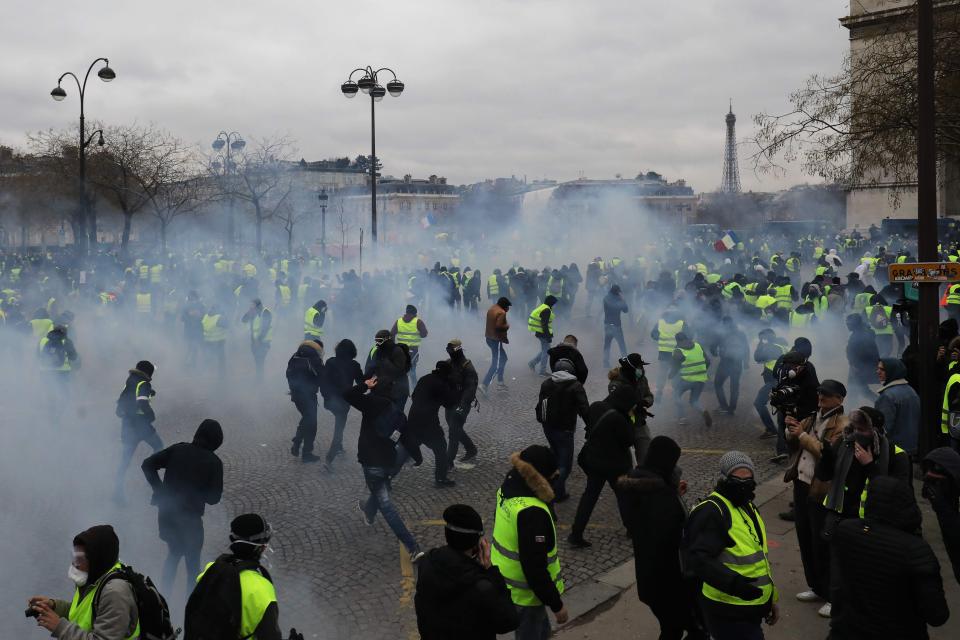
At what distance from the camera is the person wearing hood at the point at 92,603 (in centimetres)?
292

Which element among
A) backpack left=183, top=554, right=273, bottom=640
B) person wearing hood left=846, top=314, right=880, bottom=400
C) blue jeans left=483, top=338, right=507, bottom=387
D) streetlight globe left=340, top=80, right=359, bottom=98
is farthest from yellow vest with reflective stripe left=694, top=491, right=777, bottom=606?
streetlight globe left=340, top=80, right=359, bottom=98

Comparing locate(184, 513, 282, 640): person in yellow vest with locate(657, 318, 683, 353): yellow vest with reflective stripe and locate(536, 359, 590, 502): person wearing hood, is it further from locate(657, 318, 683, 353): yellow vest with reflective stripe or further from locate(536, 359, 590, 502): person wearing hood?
locate(657, 318, 683, 353): yellow vest with reflective stripe

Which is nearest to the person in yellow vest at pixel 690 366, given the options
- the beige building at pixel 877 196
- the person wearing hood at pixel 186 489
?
the person wearing hood at pixel 186 489

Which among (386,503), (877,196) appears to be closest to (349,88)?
(386,503)

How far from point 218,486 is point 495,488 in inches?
123

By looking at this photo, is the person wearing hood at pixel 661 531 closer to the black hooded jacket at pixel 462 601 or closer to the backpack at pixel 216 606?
the black hooded jacket at pixel 462 601

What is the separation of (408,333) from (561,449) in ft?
16.2

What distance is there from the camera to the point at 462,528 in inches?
122

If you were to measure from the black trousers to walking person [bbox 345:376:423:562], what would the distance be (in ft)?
8.87

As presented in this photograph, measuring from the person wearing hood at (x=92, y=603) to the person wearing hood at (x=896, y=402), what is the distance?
5.54 m

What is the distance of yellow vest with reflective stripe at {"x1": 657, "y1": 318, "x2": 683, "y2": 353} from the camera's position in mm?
10531

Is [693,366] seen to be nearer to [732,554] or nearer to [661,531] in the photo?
[661,531]

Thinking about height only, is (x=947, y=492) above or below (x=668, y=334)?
below

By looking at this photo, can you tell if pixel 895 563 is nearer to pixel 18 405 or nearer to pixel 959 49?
A: pixel 959 49
